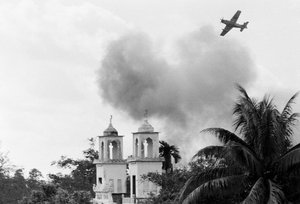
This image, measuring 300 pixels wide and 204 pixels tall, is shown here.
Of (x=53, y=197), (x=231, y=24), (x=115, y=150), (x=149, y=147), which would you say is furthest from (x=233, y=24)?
(x=53, y=197)

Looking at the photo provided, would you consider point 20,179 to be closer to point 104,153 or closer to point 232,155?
point 104,153

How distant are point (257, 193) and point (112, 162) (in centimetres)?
4662

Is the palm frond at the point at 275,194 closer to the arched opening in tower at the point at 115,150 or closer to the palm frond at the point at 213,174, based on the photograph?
the palm frond at the point at 213,174

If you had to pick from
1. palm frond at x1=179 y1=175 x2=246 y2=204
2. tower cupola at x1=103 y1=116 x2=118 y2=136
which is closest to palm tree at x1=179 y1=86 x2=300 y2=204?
palm frond at x1=179 y1=175 x2=246 y2=204

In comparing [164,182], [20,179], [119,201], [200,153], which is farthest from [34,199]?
[20,179]

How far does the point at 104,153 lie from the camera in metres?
80.7

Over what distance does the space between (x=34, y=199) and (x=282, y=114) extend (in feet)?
83.1

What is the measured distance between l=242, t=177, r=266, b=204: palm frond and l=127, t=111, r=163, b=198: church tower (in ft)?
131

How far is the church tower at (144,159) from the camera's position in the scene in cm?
7550

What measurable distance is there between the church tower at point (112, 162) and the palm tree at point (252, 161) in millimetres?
42727

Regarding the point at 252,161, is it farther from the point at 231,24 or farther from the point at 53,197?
the point at 231,24

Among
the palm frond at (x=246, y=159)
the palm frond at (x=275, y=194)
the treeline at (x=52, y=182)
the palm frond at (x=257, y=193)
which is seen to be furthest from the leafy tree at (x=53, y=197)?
the palm frond at (x=275, y=194)

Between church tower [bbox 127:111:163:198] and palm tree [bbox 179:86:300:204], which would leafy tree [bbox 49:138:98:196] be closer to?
church tower [bbox 127:111:163:198]

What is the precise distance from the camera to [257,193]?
3428 centimetres
